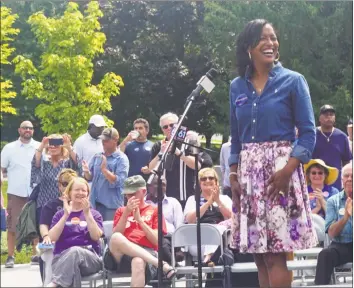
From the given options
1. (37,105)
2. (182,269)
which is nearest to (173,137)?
(182,269)

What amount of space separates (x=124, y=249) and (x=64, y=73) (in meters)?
7.46

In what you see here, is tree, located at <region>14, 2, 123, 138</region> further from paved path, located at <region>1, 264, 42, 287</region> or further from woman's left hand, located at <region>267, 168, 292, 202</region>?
woman's left hand, located at <region>267, 168, 292, 202</region>

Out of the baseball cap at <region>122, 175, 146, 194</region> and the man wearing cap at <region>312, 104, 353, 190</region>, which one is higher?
the man wearing cap at <region>312, 104, 353, 190</region>

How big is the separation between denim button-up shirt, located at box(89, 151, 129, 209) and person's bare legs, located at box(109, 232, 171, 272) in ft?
5.03

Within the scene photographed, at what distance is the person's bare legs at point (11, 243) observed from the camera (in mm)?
7434

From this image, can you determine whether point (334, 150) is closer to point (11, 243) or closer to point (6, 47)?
point (11, 243)

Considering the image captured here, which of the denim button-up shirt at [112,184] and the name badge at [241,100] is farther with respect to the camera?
the denim button-up shirt at [112,184]

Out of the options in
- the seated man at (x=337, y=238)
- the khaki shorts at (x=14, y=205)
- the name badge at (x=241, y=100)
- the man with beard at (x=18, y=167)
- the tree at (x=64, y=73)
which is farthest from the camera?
the tree at (x=64, y=73)

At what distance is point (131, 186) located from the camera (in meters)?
5.95

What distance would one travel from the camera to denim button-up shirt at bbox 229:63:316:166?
3.12 metres

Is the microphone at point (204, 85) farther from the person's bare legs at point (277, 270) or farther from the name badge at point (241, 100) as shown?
the person's bare legs at point (277, 270)

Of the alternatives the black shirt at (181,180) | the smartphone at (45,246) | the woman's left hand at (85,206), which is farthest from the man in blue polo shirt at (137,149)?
the smartphone at (45,246)

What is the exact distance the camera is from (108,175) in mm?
7340

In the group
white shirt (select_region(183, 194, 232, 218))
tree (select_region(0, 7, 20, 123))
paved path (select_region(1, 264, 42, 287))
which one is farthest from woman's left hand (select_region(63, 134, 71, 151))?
tree (select_region(0, 7, 20, 123))
